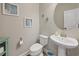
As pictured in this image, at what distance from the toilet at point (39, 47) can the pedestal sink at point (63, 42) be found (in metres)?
0.11

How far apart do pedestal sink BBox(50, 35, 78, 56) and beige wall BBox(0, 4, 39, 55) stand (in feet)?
0.97

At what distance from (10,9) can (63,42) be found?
89 centimetres

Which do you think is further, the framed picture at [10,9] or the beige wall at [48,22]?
the beige wall at [48,22]

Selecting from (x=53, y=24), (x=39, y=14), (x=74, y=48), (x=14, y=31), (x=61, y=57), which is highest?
(x=39, y=14)

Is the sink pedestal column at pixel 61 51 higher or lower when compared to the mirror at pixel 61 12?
lower

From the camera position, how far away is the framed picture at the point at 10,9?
1353 millimetres

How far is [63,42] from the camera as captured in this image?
4.80 ft

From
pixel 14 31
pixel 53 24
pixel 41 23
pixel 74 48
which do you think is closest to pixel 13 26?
pixel 14 31

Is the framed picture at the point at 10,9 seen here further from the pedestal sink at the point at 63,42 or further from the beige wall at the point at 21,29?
the pedestal sink at the point at 63,42

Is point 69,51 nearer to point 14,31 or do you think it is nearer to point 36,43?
point 36,43

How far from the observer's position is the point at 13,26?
144cm

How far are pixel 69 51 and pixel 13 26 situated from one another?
2.88ft

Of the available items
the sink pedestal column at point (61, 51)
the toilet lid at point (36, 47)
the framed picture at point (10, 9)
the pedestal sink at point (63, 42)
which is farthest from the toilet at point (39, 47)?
the framed picture at point (10, 9)

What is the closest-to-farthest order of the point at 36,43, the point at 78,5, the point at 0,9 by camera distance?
the point at 0,9 → the point at 78,5 → the point at 36,43
